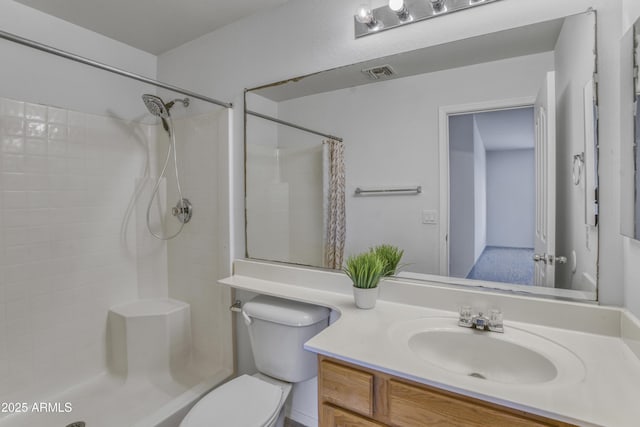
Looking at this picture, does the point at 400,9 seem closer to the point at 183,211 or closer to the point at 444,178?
the point at 444,178

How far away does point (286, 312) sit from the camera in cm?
152

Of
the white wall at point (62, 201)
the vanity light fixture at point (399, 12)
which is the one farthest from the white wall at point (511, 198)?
the white wall at point (62, 201)

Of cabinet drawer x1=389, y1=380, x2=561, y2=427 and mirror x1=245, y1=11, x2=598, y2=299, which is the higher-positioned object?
mirror x1=245, y1=11, x2=598, y2=299

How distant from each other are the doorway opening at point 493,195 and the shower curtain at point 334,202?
53 cm

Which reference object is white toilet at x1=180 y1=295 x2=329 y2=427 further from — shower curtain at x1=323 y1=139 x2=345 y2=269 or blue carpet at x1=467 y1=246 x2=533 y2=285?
blue carpet at x1=467 y1=246 x2=533 y2=285

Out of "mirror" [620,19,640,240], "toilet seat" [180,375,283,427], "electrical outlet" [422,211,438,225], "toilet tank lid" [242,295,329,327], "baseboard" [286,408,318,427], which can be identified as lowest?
"baseboard" [286,408,318,427]

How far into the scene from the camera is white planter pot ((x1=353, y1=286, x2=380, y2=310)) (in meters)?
1.34

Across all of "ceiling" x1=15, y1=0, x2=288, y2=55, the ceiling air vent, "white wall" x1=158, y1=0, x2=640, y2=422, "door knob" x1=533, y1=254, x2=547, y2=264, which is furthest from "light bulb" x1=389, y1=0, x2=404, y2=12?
"door knob" x1=533, y1=254, x2=547, y2=264

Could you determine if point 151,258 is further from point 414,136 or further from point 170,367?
point 414,136

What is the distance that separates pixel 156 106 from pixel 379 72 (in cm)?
151

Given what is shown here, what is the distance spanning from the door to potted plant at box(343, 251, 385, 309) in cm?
60

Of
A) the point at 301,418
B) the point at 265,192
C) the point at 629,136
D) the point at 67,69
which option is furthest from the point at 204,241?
the point at 629,136

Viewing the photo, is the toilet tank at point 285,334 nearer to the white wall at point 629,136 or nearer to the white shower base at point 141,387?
the white shower base at point 141,387

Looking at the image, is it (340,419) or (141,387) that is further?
(141,387)
